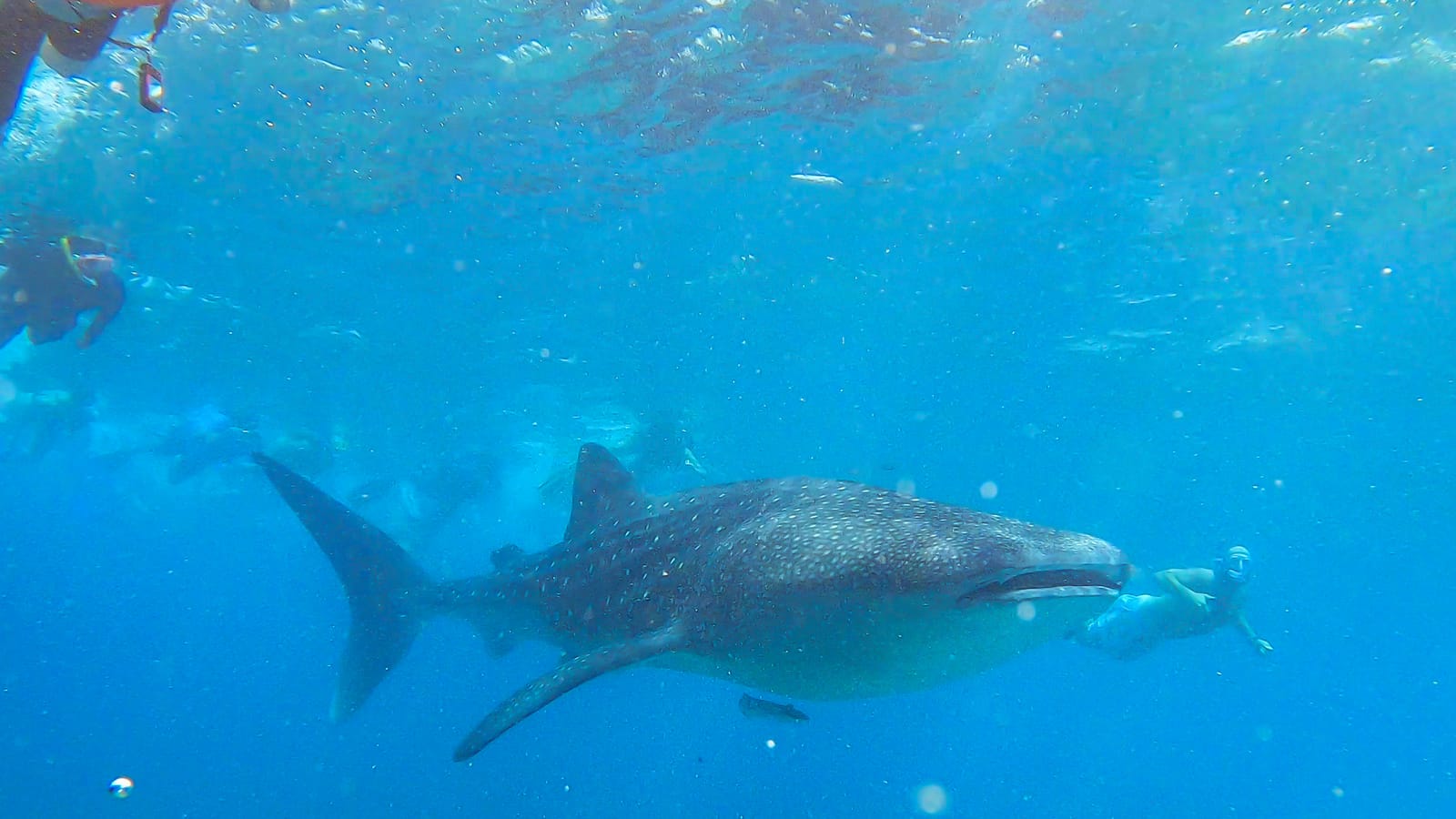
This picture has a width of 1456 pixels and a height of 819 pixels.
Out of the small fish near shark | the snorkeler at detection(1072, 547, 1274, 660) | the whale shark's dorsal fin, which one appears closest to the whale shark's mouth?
the small fish near shark

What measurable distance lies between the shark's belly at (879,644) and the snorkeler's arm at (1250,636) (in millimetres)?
9226

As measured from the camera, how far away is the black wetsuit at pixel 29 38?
3543mm

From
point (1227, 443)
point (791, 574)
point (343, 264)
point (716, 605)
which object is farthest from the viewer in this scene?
point (1227, 443)

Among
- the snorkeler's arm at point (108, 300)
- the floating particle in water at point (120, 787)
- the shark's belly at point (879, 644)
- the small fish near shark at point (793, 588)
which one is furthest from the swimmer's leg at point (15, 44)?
the snorkeler's arm at point (108, 300)

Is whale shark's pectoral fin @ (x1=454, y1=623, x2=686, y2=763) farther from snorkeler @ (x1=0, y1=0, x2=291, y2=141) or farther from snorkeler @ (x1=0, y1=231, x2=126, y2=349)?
snorkeler @ (x1=0, y1=231, x2=126, y2=349)

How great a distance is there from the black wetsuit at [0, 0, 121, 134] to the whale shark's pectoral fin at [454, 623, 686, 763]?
413 centimetres

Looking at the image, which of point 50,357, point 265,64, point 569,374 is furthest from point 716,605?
point 50,357

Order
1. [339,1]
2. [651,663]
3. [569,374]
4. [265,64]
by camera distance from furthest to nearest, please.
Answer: [569,374] → [265,64] → [339,1] → [651,663]

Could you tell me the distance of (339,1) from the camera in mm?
10156

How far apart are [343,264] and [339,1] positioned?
8.98m

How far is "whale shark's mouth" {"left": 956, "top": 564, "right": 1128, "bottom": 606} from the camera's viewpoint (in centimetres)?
342

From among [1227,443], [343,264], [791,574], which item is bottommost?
[1227,443]

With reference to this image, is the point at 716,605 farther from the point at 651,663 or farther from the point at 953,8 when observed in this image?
the point at 953,8

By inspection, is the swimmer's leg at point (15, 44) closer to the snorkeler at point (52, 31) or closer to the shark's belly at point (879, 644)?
the snorkeler at point (52, 31)
